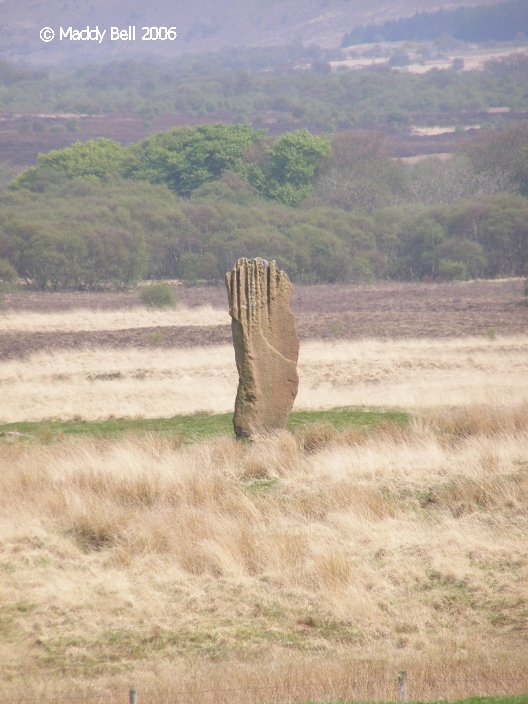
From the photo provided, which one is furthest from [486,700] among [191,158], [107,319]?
[191,158]

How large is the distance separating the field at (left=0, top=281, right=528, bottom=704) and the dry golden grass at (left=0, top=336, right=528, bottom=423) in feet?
0.88

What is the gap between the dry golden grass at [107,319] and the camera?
3984cm

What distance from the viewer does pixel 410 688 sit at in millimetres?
9500

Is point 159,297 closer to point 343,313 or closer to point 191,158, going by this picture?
point 343,313

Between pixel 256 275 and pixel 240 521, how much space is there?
16.8 feet

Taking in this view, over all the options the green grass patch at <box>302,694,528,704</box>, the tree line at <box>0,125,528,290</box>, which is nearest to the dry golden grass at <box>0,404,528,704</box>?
the green grass patch at <box>302,694,528,704</box>

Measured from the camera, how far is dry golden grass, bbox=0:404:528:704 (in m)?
→ 10.1

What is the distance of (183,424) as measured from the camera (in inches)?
795

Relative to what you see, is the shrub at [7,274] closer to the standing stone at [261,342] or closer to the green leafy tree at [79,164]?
the green leafy tree at [79,164]

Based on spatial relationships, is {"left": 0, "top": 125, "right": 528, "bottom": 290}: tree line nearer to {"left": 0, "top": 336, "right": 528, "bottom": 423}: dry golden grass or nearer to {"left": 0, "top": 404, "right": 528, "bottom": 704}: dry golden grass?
{"left": 0, "top": 336, "right": 528, "bottom": 423}: dry golden grass

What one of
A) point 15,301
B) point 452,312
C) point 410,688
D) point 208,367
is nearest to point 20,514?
point 410,688

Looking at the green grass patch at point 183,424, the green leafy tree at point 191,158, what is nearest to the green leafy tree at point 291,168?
the green leafy tree at point 191,158

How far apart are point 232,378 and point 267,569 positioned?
619 inches

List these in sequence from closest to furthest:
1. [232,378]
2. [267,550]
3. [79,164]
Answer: [267,550] → [232,378] → [79,164]
